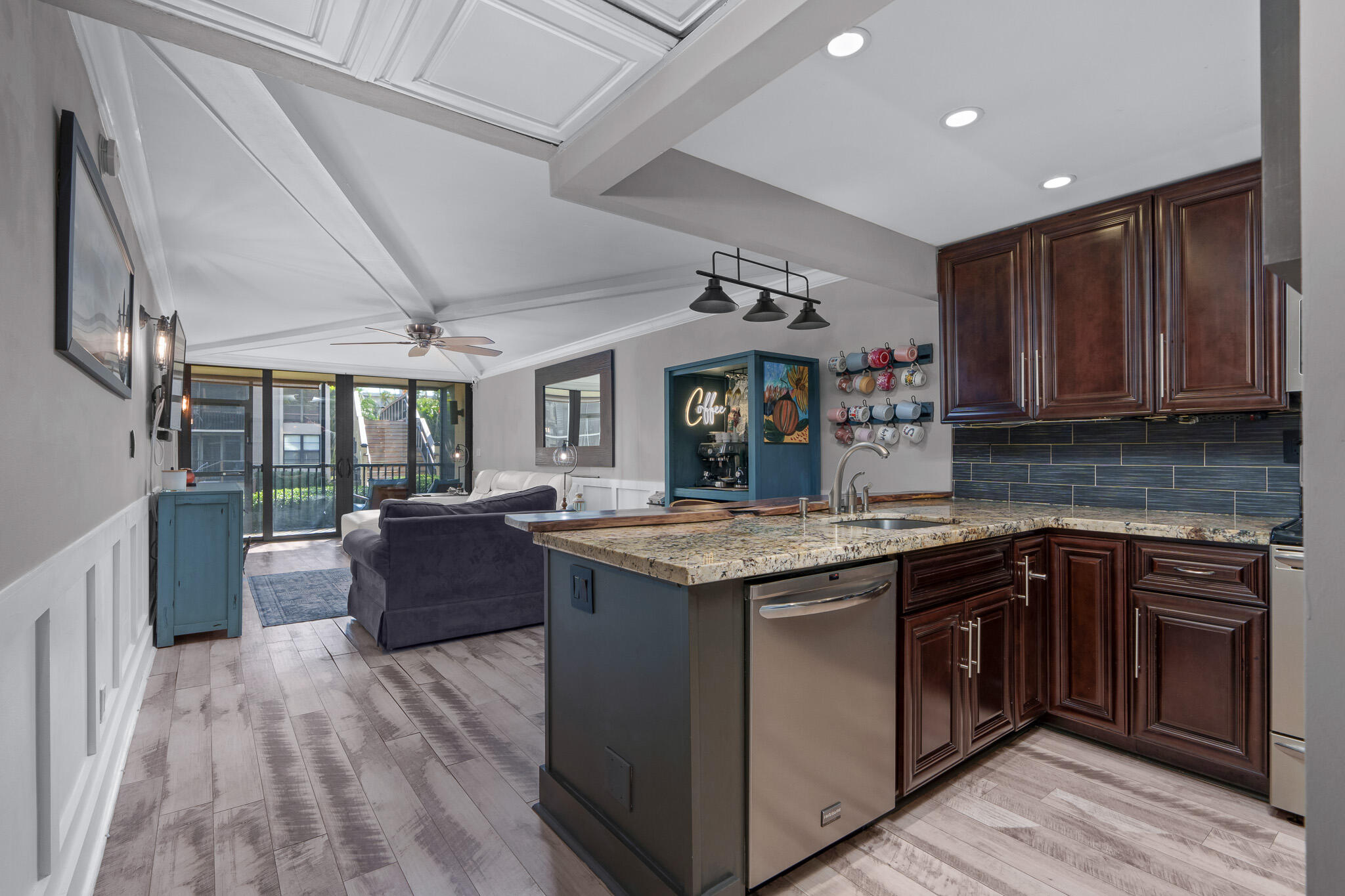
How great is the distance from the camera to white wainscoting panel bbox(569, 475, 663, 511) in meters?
5.85

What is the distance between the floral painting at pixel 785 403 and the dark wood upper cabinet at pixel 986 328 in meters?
1.03

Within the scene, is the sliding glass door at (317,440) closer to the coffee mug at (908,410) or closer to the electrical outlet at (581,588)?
the coffee mug at (908,410)

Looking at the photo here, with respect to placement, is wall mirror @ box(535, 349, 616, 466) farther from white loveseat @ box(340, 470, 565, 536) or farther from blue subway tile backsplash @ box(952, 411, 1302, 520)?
blue subway tile backsplash @ box(952, 411, 1302, 520)

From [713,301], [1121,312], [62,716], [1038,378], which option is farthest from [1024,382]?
[62,716]

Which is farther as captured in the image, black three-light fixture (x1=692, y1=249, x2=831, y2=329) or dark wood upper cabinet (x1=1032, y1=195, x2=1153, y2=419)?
black three-light fixture (x1=692, y1=249, x2=831, y2=329)

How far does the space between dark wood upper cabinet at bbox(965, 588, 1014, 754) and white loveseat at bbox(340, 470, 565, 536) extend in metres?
4.28

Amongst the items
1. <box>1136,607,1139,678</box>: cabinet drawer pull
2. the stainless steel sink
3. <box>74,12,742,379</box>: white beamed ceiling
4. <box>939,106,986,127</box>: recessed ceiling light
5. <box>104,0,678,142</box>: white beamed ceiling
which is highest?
<box>74,12,742,379</box>: white beamed ceiling

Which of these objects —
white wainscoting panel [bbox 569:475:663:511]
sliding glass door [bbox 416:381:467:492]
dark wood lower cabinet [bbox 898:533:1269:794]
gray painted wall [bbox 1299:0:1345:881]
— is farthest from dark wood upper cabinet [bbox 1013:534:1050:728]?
sliding glass door [bbox 416:381:467:492]

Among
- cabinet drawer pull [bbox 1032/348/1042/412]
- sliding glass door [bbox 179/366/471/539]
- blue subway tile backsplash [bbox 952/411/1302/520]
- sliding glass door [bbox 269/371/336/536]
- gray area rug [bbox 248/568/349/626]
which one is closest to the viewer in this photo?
blue subway tile backsplash [bbox 952/411/1302/520]

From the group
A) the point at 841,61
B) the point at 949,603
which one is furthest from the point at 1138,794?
the point at 841,61

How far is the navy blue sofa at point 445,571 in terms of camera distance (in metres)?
3.70

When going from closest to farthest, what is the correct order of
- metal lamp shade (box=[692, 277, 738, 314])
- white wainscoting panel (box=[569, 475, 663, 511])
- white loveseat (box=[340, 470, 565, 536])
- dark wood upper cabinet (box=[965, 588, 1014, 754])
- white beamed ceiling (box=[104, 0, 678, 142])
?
white beamed ceiling (box=[104, 0, 678, 142]) → dark wood upper cabinet (box=[965, 588, 1014, 754]) → metal lamp shade (box=[692, 277, 738, 314]) → white wainscoting panel (box=[569, 475, 663, 511]) → white loveseat (box=[340, 470, 565, 536])

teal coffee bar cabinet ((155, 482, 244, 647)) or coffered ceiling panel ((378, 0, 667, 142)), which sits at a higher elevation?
coffered ceiling panel ((378, 0, 667, 142))

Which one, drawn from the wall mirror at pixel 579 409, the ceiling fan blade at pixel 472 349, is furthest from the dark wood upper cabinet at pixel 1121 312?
the ceiling fan blade at pixel 472 349
